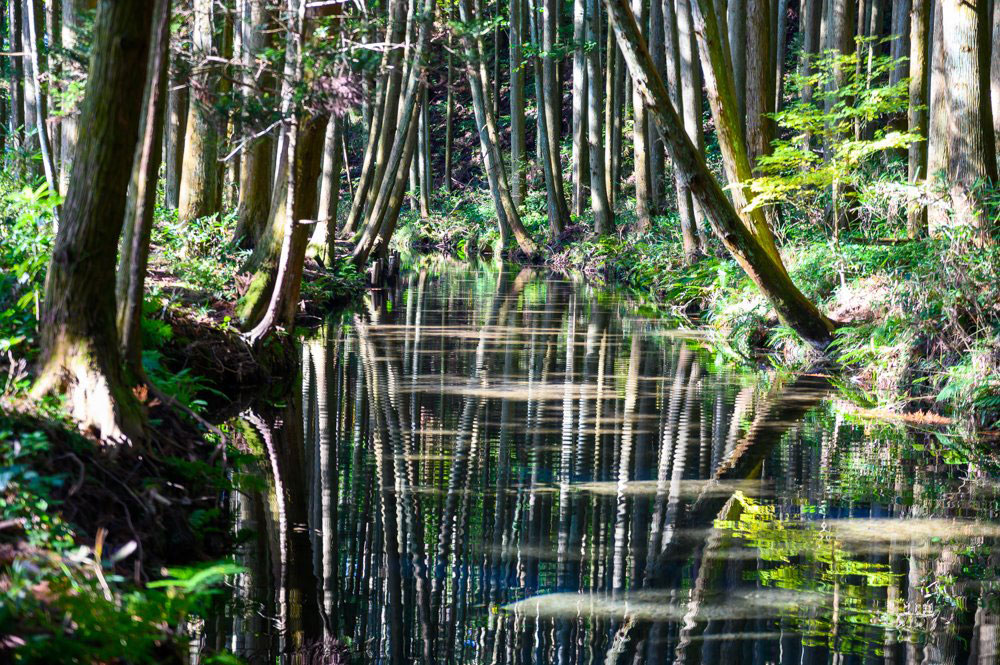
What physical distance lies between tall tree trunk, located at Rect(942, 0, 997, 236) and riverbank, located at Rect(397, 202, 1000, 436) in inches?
32.7

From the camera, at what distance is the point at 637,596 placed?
4.92 m

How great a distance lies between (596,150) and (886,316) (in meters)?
16.8

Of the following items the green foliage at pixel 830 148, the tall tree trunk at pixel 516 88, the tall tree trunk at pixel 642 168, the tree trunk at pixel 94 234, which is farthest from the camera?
the tall tree trunk at pixel 516 88

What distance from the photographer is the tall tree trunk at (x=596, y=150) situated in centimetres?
2686

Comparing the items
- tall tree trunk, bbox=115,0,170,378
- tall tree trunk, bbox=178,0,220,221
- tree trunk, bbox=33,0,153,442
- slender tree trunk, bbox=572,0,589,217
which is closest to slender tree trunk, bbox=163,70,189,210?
tall tree trunk, bbox=178,0,220,221

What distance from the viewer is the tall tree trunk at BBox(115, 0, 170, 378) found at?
605 centimetres

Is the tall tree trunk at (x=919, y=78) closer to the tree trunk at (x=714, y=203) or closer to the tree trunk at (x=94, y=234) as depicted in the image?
the tree trunk at (x=714, y=203)

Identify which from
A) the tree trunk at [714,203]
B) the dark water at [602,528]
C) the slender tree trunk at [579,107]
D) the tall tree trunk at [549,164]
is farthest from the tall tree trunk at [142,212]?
the tall tree trunk at [549,164]

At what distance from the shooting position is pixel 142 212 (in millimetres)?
6145

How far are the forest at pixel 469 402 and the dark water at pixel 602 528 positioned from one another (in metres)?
0.03

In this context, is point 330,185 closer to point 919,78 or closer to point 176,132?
point 176,132

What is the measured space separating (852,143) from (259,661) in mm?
10807

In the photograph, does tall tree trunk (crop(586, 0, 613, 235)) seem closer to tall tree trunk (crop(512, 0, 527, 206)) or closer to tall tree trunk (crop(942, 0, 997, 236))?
tall tree trunk (crop(512, 0, 527, 206))

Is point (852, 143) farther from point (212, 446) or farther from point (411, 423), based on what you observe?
point (212, 446)
